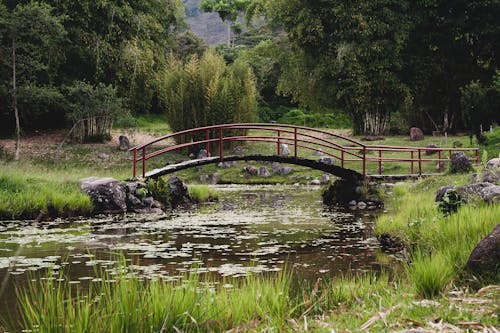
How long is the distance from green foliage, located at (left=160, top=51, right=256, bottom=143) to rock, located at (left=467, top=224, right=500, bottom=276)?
23.5 metres

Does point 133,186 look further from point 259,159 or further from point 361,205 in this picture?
point 361,205

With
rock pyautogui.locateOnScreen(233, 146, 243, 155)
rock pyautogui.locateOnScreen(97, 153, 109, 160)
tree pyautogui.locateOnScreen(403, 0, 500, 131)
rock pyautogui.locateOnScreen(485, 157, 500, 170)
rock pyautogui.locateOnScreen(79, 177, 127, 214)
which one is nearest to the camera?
rock pyautogui.locateOnScreen(485, 157, 500, 170)

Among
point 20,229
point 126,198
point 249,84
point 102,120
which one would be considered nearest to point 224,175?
point 249,84

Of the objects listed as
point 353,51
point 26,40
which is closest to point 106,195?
point 26,40

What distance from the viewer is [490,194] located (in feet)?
32.3

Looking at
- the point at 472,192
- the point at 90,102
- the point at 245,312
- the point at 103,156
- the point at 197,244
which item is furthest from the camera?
the point at 90,102

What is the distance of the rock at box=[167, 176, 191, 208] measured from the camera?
18734 mm

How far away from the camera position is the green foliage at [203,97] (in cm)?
2948

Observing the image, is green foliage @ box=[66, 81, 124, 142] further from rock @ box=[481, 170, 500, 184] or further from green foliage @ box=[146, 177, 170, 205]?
rock @ box=[481, 170, 500, 184]

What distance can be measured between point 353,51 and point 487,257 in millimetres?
26195

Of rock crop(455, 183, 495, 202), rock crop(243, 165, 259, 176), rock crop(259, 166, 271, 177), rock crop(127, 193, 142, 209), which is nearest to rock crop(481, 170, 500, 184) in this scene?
rock crop(455, 183, 495, 202)

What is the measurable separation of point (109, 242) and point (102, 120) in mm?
22391

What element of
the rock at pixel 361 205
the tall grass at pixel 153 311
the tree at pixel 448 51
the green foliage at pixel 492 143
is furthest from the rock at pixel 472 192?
the tree at pixel 448 51

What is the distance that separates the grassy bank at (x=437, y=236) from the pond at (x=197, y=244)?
0.64m
